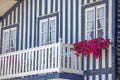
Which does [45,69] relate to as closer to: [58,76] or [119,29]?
[58,76]

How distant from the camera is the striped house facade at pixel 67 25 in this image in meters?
16.3

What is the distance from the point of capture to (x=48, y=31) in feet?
61.6

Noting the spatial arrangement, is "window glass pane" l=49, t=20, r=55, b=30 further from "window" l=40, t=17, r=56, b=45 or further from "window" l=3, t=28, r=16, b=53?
"window" l=3, t=28, r=16, b=53

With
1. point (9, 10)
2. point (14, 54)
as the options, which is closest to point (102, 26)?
point (14, 54)

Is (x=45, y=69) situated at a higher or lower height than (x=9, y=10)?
lower

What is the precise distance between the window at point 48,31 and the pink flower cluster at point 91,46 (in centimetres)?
204

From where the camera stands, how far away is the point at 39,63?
1689cm

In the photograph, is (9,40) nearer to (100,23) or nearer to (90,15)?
(90,15)

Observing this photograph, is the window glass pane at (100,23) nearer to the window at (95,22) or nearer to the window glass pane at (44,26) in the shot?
the window at (95,22)

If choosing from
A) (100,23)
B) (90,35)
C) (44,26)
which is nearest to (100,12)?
(100,23)

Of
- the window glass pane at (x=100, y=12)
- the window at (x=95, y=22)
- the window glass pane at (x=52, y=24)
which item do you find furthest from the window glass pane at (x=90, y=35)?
the window glass pane at (x=52, y=24)

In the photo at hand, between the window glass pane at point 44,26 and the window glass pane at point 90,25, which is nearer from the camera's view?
the window glass pane at point 90,25

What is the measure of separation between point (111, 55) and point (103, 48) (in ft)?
1.15

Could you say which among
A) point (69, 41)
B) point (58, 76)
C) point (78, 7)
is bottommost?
point (58, 76)
